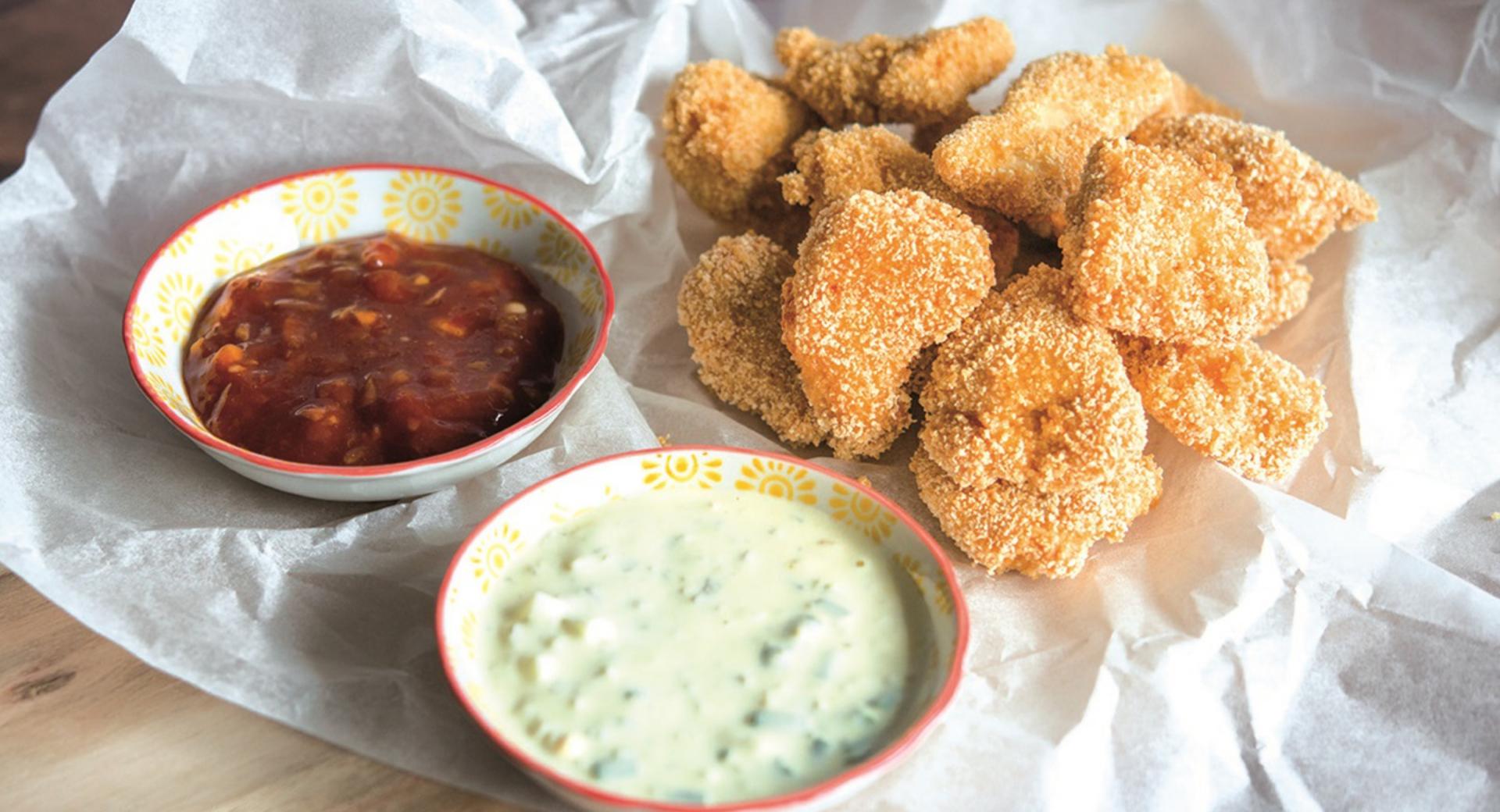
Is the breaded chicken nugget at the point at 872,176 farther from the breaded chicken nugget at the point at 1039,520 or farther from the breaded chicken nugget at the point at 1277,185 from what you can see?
the breaded chicken nugget at the point at 1039,520

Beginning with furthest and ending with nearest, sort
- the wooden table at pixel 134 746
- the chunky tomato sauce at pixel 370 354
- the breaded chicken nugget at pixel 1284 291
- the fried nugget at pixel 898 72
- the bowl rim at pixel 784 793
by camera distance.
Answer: the fried nugget at pixel 898 72 < the breaded chicken nugget at pixel 1284 291 < the chunky tomato sauce at pixel 370 354 < the wooden table at pixel 134 746 < the bowl rim at pixel 784 793

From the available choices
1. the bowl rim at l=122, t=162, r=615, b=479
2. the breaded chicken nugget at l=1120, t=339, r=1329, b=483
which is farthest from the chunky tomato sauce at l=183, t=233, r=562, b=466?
the breaded chicken nugget at l=1120, t=339, r=1329, b=483

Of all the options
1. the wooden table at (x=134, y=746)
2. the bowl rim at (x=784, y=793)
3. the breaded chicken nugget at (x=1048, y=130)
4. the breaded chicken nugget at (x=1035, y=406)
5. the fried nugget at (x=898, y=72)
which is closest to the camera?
the bowl rim at (x=784, y=793)

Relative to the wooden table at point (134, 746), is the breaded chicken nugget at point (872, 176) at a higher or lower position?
higher

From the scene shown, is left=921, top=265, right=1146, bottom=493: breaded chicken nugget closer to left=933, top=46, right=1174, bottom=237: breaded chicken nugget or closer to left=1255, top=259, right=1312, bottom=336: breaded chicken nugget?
left=933, top=46, right=1174, bottom=237: breaded chicken nugget

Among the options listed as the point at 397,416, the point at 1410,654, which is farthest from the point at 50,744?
the point at 1410,654

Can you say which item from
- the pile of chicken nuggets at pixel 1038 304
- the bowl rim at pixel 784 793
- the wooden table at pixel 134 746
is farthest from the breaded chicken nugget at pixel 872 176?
→ the wooden table at pixel 134 746

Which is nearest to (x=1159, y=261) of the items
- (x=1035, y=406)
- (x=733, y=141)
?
(x=1035, y=406)

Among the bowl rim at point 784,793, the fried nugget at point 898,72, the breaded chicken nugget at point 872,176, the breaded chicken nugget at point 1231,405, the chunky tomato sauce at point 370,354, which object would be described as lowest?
the breaded chicken nugget at point 1231,405

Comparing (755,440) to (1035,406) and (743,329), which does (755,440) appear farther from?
(1035,406)
